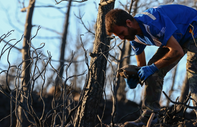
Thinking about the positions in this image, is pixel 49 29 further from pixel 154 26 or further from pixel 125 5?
pixel 154 26

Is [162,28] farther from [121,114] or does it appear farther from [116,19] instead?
[121,114]

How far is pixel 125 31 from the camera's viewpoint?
280 centimetres

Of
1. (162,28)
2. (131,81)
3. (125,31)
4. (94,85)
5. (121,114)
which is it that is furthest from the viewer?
(121,114)

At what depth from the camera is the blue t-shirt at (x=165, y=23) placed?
106 inches

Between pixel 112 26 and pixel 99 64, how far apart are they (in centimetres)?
131

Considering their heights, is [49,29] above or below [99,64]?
above

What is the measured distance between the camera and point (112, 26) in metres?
2.76

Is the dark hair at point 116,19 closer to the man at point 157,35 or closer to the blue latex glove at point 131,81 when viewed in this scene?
the man at point 157,35

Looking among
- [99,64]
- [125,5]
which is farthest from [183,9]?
[125,5]

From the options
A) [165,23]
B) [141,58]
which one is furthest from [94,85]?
[165,23]

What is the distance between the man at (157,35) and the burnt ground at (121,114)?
18.2 inches

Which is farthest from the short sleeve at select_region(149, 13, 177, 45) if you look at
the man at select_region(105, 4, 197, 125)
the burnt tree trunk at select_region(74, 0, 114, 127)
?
the burnt tree trunk at select_region(74, 0, 114, 127)

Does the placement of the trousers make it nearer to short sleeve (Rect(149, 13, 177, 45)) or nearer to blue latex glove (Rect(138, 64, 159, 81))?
blue latex glove (Rect(138, 64, 159, 81))

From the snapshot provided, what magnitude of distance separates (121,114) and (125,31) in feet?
18.5
